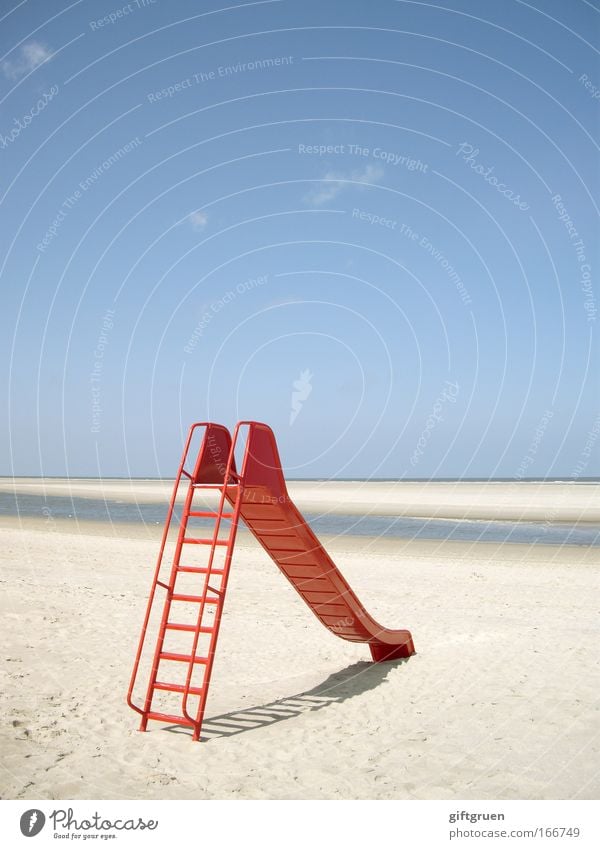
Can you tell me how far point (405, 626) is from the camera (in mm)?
11680

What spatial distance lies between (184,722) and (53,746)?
1.23 metres

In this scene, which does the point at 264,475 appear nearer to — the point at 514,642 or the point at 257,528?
the point at 257,528

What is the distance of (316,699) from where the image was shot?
8055 mm

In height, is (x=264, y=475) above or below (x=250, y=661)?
above

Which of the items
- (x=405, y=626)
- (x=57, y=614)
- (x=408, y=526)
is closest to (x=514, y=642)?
(x=405, y=626)

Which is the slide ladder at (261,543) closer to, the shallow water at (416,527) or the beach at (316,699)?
the beach at (316,699)

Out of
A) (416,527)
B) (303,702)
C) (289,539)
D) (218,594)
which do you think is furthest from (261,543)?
(416,527)

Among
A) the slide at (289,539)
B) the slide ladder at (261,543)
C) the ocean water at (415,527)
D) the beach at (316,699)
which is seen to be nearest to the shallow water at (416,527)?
the ocean water at (415,527)

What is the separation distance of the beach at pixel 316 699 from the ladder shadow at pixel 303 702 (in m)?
0.03

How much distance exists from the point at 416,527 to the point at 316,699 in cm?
2384

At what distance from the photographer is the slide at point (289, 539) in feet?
25.7

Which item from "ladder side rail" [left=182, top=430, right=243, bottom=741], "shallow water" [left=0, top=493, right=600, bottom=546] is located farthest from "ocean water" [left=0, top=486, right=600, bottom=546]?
"ladder side rail" [left=182, top=430, right=243, bottom=741]

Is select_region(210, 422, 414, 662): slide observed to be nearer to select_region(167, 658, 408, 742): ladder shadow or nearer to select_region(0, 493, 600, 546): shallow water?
select_region(167, 658, 408, 742): ladder shadow

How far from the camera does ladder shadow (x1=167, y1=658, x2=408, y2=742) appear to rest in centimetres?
703
